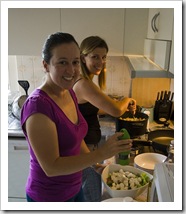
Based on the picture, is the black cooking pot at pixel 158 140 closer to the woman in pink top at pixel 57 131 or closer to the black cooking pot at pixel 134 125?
the black cooking pot at pixel 134 125

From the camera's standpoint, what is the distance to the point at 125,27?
180 cm

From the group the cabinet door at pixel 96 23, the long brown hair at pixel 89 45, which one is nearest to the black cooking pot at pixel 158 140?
the long brown hair at pixel 89 45

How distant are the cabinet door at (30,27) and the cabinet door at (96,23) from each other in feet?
0.30

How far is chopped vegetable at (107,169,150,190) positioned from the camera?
92 cm

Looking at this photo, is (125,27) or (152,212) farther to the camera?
(125,27)

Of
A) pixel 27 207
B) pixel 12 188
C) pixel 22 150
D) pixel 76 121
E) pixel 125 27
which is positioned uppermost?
pixel 125 27

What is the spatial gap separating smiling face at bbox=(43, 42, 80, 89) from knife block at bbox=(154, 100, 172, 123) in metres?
1.15

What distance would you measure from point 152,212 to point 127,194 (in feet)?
0.99

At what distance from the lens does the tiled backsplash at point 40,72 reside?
7.35 ft

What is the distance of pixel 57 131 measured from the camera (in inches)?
33.5

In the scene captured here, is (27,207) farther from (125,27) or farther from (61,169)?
(125,27)

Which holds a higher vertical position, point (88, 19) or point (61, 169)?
point (88, 19)

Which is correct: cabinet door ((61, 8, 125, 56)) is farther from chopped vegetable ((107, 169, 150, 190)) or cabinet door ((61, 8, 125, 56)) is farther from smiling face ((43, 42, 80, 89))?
chopped vegetable ((107, 169, 150, 190))

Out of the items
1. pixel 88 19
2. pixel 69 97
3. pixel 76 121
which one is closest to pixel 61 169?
pixel 76 121
